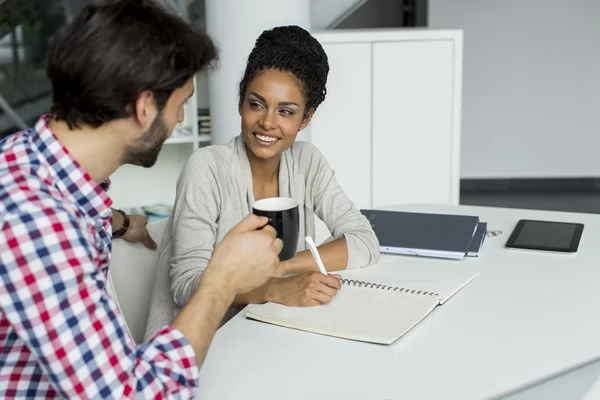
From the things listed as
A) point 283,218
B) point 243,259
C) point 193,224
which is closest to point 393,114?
point 193,224

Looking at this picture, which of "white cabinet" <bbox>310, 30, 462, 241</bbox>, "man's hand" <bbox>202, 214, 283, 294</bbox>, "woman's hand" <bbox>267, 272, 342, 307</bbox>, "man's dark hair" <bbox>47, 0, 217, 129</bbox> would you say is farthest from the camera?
"white cabinet" <bbox>310, 30, 462, 241</bbox>

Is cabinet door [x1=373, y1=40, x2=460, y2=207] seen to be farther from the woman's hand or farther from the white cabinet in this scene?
the woman's hand

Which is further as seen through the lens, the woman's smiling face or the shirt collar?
the woman's smiling face

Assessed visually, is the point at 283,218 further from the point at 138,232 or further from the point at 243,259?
the point at 138,232

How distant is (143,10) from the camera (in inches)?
37.7

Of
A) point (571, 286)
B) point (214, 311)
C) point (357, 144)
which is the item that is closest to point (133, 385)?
point (214, 311)

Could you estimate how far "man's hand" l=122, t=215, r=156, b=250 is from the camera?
4.88 ft

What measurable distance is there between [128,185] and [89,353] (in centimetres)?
305

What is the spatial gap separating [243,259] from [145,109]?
0.27m

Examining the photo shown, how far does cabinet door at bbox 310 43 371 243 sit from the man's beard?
2.49m

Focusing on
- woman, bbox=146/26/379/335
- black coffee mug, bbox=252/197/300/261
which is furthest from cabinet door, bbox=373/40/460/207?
black coffee mug, bbox=252/197/300/261

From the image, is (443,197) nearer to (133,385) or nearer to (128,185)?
(128,185)

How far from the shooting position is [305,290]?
1305 millimetres

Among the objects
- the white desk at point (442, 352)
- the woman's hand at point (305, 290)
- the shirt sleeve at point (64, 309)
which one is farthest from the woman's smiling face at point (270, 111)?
the shirt sleeve at point (64, 309)
